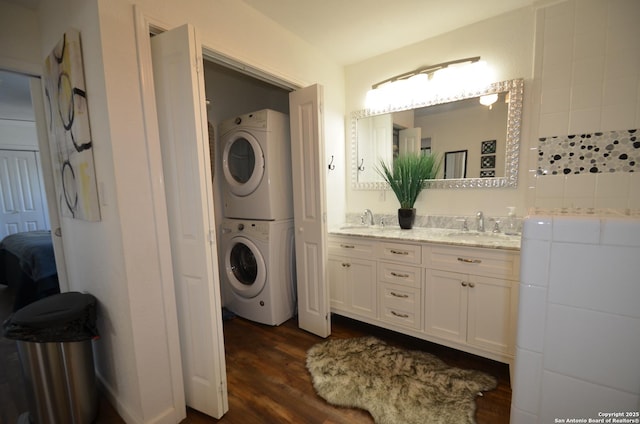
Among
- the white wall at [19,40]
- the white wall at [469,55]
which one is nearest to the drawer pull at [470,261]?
the white wall at [469,55]

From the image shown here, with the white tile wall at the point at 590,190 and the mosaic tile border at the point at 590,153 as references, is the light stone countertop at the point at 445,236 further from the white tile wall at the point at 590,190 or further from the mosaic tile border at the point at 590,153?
the mosaic tile border at the point at 590,153

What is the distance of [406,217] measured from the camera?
2330 mm

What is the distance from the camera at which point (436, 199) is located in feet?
7.70

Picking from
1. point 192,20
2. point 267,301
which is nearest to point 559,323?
point 192,20

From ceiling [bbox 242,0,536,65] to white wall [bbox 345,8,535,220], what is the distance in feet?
0.24

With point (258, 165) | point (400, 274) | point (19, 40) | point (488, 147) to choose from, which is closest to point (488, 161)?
point (488, 147)

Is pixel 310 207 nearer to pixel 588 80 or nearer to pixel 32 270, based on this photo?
pixel 588 80

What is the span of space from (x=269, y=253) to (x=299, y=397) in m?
1.11

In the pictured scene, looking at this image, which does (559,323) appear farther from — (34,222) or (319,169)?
(34,222)

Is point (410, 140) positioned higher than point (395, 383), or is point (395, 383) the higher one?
point (410, 140)

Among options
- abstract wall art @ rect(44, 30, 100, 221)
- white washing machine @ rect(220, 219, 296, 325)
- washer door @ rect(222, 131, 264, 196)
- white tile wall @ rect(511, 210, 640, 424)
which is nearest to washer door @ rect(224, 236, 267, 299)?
white washing machine @ rect(220, 219, 296, 325)

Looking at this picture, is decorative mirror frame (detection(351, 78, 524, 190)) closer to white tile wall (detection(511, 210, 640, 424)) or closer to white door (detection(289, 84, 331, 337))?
white door (detection(289, 84, 331, 337))

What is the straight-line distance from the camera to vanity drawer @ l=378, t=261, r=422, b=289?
1.98 metres

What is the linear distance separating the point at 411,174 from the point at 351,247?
0.80 metres
